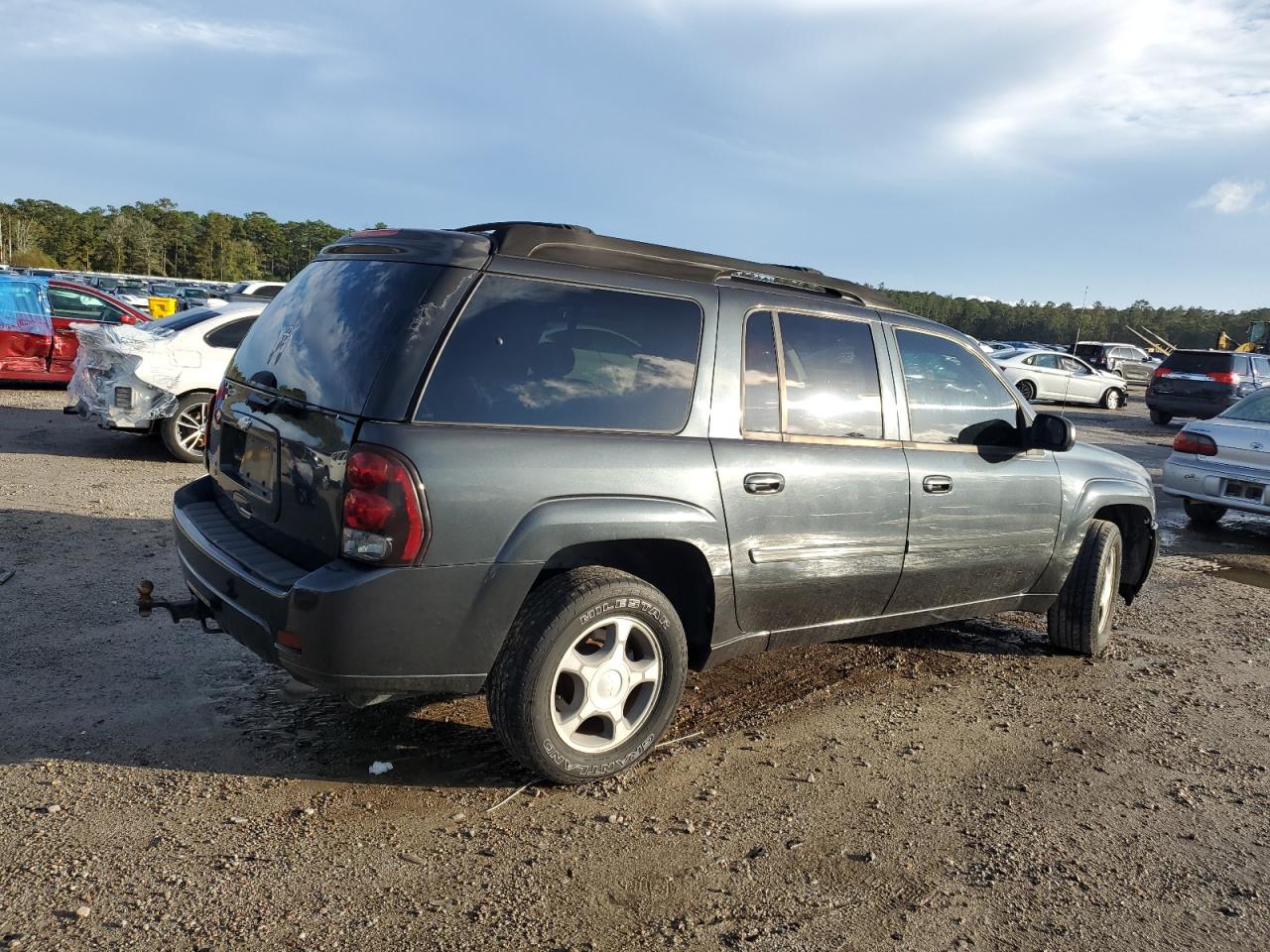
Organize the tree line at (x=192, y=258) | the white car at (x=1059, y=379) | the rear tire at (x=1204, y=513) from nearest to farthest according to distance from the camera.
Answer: the rear tire at (x=1204, y=513) < the white car at (x=1059, y=379) < the tree line at (x=192, y=258)

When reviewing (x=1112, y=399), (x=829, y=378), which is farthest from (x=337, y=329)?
(x=1112, y=399)

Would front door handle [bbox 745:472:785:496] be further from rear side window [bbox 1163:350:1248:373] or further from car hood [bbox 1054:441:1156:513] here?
rear side window [bbox 1163:350:1248:373]

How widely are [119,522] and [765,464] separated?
5244 mm

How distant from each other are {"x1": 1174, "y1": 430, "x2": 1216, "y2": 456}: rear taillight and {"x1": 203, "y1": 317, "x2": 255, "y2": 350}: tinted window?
9173 millimetres

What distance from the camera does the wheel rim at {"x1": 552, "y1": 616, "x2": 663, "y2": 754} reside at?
3363mm

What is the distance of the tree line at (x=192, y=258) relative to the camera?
88125 millimetres

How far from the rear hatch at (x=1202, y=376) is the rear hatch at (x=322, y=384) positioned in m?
21.3

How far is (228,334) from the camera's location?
952cm

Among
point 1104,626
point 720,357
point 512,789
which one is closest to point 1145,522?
point 1104,626

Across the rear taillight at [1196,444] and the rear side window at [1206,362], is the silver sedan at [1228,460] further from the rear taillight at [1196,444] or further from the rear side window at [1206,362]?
the rear side window at [1206,362]

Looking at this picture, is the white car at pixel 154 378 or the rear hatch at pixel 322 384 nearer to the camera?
the rear hatch at pixel 322 384

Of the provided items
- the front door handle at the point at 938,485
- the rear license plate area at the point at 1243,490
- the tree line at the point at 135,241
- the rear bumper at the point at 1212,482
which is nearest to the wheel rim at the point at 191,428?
the front door handle at the point at 938,485

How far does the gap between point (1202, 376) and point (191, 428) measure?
20.3 meters

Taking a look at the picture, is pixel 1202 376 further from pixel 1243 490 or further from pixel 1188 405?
pixel 1243 490
